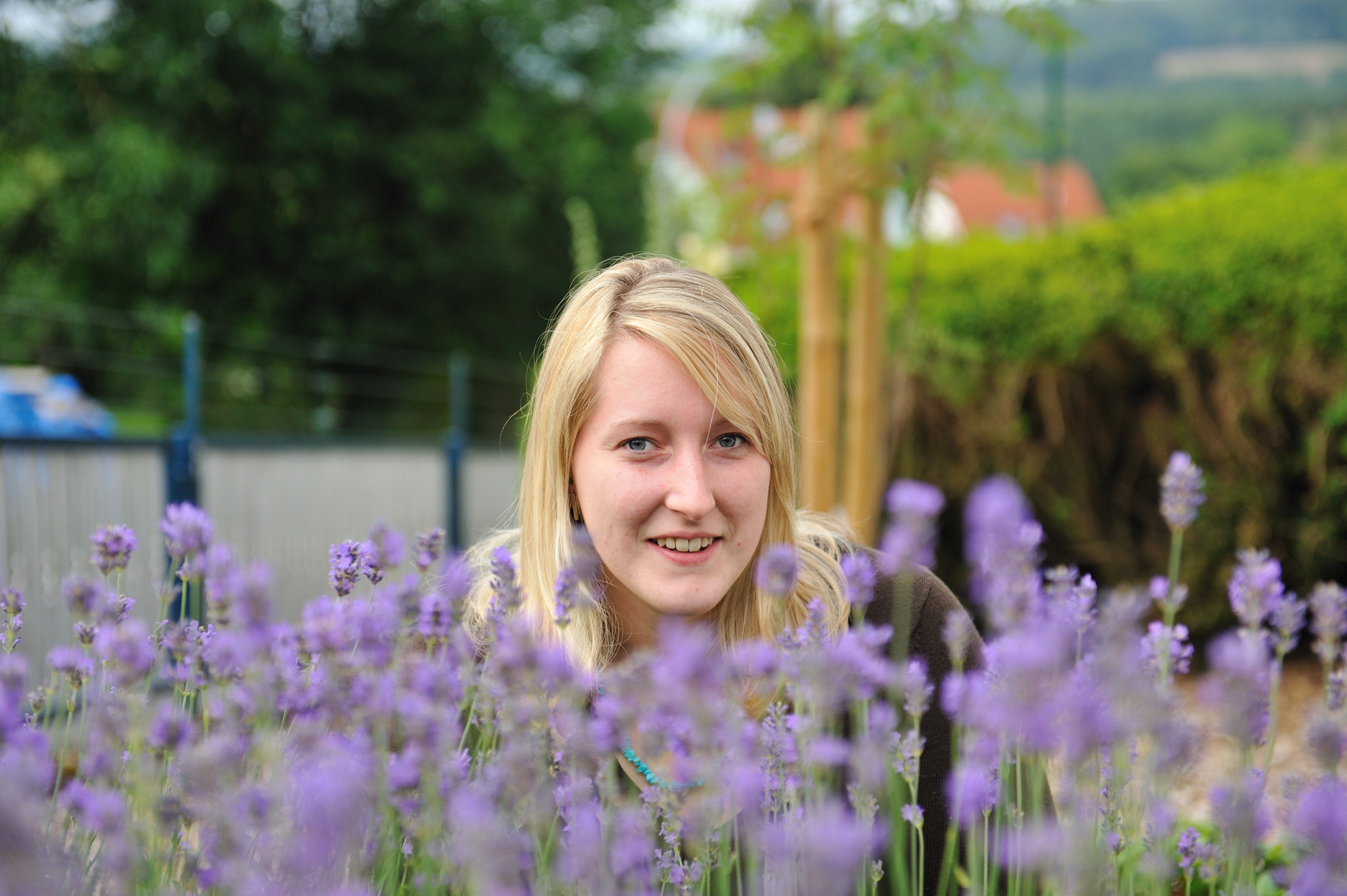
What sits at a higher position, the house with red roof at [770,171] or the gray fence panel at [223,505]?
the house with red roof at [770,171]

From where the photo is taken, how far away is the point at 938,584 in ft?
7.45

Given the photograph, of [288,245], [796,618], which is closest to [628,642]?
[796,618]

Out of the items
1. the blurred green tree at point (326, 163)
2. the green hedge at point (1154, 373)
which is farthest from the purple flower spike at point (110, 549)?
the blurred green tree at point (326, 163)

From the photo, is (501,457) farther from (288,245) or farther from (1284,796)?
→ (1284,796)

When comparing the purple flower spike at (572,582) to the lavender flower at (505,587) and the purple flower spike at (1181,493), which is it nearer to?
the lavender flower at (505,587)

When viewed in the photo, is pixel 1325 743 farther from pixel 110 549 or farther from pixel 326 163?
pixel 326 163

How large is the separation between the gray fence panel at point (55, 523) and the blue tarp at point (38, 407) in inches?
123

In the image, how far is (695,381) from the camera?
69.8 inches

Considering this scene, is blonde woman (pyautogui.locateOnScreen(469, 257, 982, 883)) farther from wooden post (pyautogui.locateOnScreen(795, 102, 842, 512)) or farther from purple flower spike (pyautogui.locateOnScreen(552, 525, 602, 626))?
wooden post (pyautogui.locateOnScreen(795, 102, 842, 512))

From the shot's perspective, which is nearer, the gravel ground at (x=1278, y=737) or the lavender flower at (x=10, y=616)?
the lavender flower at (x=10, y=616)

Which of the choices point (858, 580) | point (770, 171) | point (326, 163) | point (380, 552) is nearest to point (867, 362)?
point (770, 171)

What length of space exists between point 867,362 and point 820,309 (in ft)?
0.93

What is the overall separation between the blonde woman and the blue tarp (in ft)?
22.5

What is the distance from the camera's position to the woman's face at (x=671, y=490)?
66.8 inches
